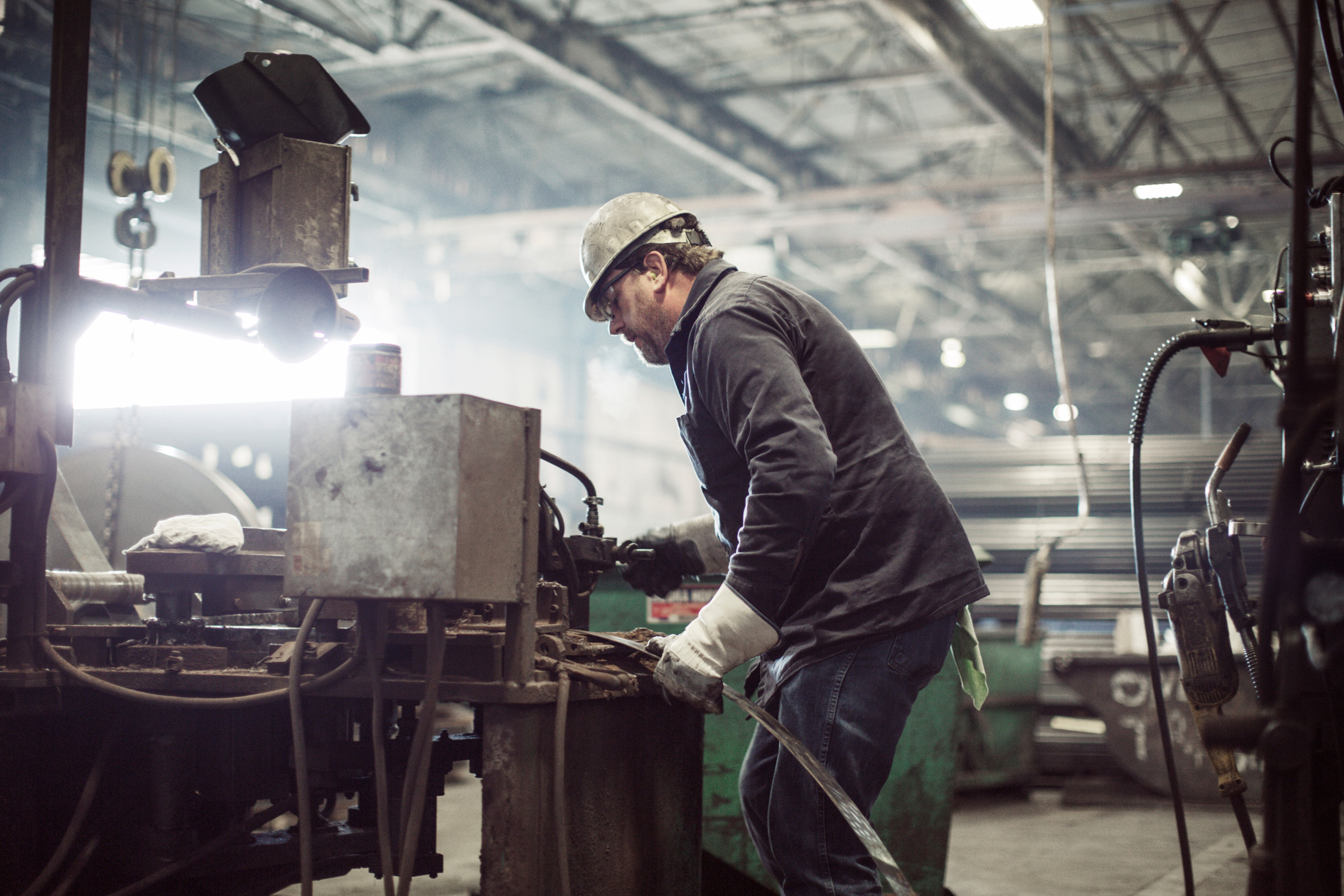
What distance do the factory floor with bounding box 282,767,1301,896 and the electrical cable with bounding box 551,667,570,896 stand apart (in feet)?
6.19

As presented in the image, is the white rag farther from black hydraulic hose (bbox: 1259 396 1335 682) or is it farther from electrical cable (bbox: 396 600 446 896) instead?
black hydraulic hose (bbox: 1259 396 1335 682)

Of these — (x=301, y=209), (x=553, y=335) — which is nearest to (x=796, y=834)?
(x=301, y=209)

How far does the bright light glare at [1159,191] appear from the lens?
27.1 ft

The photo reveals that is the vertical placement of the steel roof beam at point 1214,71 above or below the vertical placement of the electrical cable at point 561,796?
above

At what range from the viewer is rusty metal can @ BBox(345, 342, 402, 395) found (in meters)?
1.86

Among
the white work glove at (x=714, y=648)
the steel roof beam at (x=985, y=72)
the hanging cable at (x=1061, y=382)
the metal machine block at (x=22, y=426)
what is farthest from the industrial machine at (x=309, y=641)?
the steel roof beam at (x=985, y=72)

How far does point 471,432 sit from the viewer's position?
5.83 ft

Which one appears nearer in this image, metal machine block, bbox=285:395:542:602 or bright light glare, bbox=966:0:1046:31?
metal machine block, bbox=285:395:542:602

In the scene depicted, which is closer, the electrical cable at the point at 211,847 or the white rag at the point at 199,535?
the electrical cable at the point at 211,847

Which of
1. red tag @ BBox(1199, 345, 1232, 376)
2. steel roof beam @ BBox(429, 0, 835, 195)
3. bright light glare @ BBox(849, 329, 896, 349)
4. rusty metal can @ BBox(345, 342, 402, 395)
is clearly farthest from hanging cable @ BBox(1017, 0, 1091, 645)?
bright light glare @ BBox(849, 329, 896, 349)

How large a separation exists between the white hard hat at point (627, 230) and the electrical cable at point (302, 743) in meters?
0.83

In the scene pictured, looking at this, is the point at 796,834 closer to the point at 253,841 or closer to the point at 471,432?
the point at 471,432

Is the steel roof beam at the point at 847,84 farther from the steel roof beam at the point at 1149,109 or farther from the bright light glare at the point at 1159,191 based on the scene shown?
the bright light glare at the point at 1159,191

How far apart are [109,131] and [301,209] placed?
6.84 m
